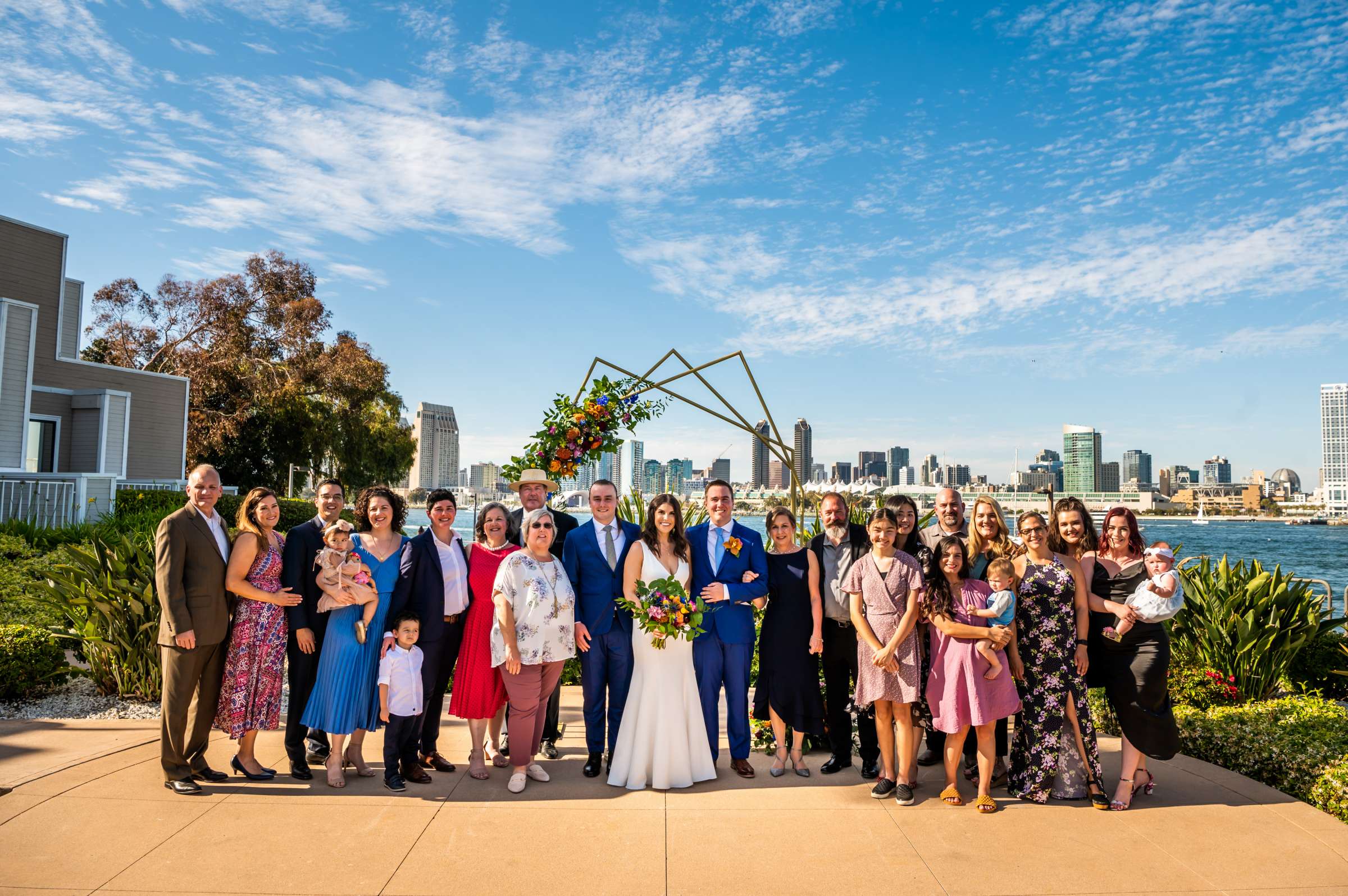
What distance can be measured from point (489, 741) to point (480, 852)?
146 cm

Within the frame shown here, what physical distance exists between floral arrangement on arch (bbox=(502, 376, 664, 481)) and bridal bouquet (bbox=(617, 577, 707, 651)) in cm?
275

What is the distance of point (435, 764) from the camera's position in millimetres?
5055

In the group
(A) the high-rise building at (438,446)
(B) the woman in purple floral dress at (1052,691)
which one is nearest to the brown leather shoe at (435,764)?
(B) the woman in purple floral dress at (1052,691)

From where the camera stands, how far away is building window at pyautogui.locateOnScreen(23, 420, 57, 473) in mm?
17797

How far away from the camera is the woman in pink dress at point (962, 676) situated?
4473 millimetres

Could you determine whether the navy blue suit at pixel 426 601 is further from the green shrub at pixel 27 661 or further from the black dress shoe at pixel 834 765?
the green shrub at pixel 27 661

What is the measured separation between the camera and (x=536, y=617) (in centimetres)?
479

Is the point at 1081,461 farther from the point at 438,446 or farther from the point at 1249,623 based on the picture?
the point at 1249,623

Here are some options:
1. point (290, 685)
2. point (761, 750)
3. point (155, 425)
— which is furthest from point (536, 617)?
point (155, 425)

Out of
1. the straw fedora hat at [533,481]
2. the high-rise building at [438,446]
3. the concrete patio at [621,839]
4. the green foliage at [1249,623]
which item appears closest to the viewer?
the concrete patio at [621,839]

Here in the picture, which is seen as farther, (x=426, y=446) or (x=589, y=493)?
(x=426, y=446)

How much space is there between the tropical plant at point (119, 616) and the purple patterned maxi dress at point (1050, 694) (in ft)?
20.8

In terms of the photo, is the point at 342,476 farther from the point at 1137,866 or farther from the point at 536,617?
the point at 1137,866

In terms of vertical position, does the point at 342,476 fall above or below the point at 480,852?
above
